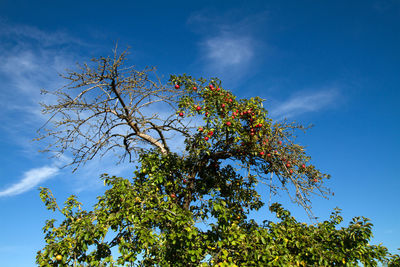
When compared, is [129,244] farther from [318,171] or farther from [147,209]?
[318,171]

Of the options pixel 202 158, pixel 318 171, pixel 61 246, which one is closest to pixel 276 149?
pixel 318 171

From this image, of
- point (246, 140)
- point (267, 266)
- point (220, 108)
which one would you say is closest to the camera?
point (267, 266)

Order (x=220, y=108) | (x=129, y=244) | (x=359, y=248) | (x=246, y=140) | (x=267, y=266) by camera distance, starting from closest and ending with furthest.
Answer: (x=267, y=266)
(x=129, y=244)
(x=359, y=248)
(x=246, y=140)
(x=220, y=108)

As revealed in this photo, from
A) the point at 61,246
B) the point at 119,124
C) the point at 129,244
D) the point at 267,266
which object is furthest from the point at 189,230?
the point at 119,124

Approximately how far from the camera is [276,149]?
8.45 metres

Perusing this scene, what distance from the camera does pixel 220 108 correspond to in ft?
28.9

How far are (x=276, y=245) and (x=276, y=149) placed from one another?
2887 millimetres

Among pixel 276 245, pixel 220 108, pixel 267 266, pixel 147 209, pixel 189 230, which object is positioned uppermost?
pixel 220 108

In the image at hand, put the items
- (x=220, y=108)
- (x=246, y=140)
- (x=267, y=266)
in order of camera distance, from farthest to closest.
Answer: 1. (x=220, y=108)
2. (x=246, y=140)
3. (x=267, y=266)

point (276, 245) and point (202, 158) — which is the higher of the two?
point (202, 158)

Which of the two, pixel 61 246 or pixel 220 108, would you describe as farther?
pixel 220 108

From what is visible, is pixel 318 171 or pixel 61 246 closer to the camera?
pixel 61 246

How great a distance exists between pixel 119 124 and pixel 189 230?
4.19 meters

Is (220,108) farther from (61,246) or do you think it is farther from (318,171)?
(61,246)
